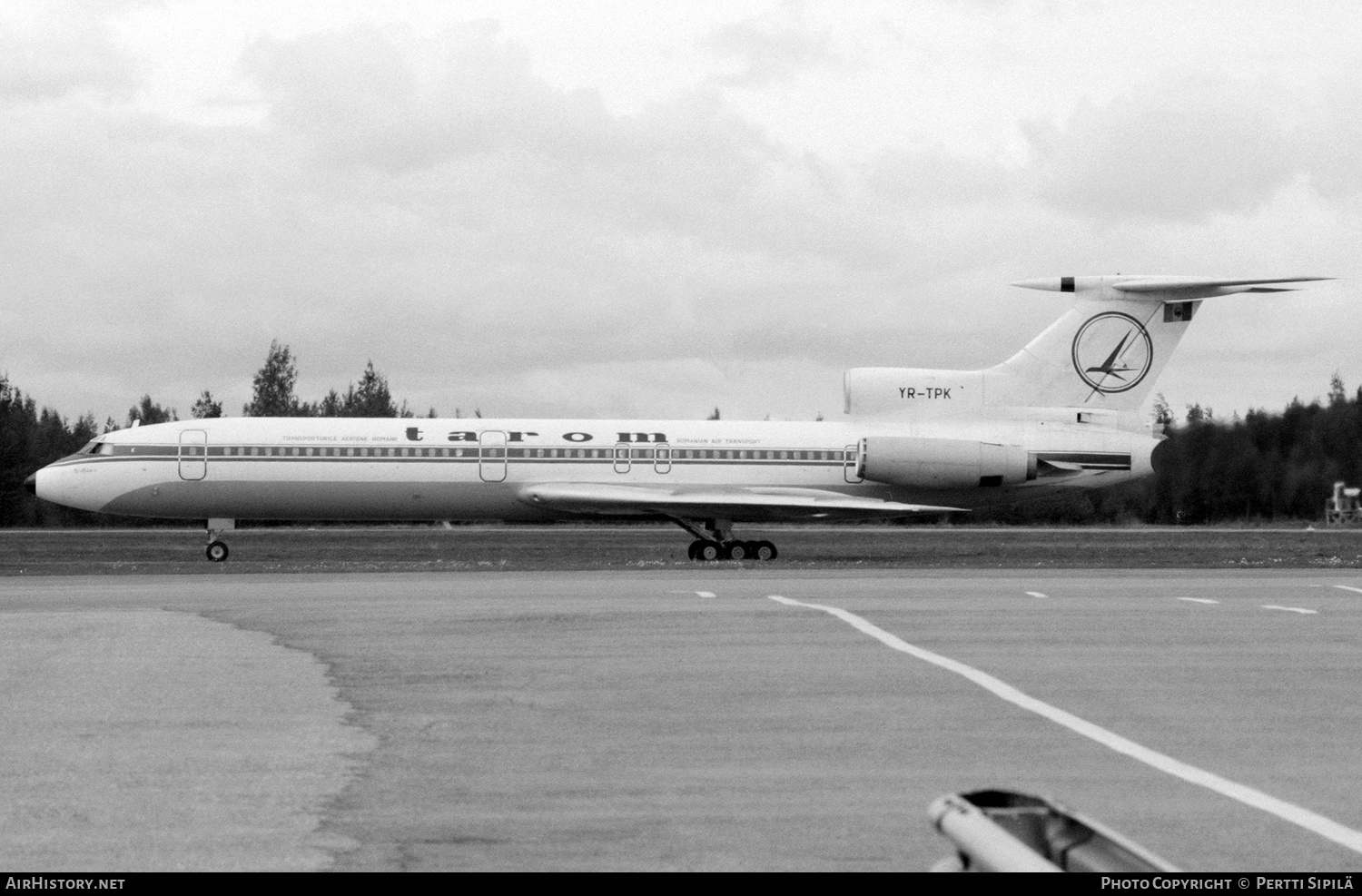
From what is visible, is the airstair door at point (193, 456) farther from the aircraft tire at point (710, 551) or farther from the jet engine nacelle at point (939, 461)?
the jet engine nacelle at point (939, 461)

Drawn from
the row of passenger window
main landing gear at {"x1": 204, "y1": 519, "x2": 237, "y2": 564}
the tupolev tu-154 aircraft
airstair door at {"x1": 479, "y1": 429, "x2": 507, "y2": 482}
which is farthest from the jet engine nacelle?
main landing gear at {"x1": 204, "y1": 519, "x2": 237, "y2": 564}

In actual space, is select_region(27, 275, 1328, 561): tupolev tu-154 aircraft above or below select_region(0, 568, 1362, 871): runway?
above

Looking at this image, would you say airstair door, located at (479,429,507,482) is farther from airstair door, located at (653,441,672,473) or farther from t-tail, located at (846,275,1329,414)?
t-tail, located at (846,275,1329,414)

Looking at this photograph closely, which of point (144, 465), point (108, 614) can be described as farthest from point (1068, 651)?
point (144, 465)

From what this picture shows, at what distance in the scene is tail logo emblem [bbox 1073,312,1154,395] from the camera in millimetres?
40250

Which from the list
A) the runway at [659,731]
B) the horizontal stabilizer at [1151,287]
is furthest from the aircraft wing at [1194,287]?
the runway at [659,731]

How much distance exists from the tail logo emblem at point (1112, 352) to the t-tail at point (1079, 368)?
0.07 feet

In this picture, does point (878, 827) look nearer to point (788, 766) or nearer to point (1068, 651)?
point (788, 766)

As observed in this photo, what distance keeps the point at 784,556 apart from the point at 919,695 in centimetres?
2993

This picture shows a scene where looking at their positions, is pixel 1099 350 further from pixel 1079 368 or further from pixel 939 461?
pixel 939 461

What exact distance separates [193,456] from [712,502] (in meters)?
11.8

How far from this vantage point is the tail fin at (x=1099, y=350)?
1585 inches

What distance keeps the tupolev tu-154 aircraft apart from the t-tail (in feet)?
0.13

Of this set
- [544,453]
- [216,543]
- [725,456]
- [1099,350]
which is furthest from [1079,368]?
[216,543]
